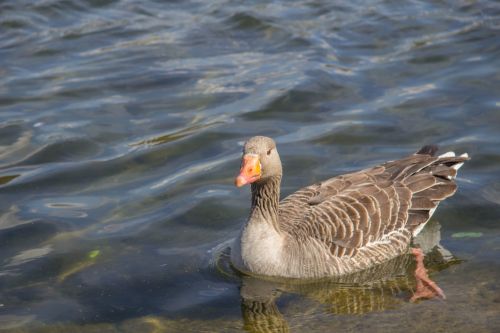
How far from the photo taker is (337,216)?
10.1 metres

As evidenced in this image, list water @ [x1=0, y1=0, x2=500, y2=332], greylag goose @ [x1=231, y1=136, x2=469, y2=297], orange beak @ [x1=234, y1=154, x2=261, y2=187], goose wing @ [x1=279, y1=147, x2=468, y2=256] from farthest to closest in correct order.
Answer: goose wing @ [x1=279, y1=147, x2=468, y2=256]
greylag goose @ [x1=231, y1=136, x2=469, y2=297]
water @ [x1=0, y1=0, x2=500, y2=332]
orange beak @ [x1=234, y1=154, x2=261, y2=187]

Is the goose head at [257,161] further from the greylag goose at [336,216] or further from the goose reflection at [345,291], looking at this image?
the goose reflection at [345,291]

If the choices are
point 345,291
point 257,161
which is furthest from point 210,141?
point 345,291

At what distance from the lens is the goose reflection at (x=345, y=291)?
926 centimetres

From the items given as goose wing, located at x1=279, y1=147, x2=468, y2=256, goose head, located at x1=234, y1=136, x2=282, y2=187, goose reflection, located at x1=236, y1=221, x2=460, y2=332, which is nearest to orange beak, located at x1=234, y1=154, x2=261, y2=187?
goose head, located at x1=234, y1=136, x2=282, y2=187

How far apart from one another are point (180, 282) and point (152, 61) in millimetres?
→ 8596

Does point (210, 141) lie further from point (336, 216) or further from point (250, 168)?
point (250, 168)

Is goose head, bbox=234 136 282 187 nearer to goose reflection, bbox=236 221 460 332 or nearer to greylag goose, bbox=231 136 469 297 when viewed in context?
greylag goose, bbox=231 136 469 297

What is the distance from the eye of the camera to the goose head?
9195mm

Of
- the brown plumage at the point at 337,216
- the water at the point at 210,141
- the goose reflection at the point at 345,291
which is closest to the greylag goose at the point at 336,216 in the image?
the brown plumage at the point at 337,216

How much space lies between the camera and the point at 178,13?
2041 centimetres

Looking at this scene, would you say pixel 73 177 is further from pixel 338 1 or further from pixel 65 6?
pixel 338 1

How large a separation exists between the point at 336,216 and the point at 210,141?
4312mm

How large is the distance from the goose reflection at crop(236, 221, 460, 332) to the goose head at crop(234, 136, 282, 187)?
1.29 m
